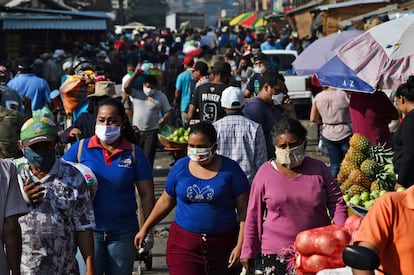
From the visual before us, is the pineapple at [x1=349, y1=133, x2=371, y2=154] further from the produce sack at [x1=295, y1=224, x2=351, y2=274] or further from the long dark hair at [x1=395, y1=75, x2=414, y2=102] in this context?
the produce sack at [x1=295, y1=224, x2=351, y2=274]

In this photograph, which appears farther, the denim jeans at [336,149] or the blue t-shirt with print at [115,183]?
the denim jeans at [336,149]

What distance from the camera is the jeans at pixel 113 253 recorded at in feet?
23.2

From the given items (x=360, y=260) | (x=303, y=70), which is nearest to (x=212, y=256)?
(x=360, y=260)

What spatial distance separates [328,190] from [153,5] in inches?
3897

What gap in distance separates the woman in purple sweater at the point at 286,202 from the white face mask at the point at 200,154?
0.46 meters

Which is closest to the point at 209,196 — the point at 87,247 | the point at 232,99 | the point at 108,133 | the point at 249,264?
the point at 249,264

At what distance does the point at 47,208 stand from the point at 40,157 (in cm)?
30

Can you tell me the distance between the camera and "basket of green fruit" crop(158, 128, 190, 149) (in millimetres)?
12625

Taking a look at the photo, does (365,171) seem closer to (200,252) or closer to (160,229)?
(160,229)

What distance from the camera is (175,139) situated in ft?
43.2

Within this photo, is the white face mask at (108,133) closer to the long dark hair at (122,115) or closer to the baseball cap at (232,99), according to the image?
the long dark hair at (122,115)

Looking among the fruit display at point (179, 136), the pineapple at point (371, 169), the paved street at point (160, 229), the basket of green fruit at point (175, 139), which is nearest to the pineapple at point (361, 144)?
the pineapple at point (371, 169)

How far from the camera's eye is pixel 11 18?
1289 inches

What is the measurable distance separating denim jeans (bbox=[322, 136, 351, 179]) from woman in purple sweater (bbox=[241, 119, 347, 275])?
5500 millimetres
